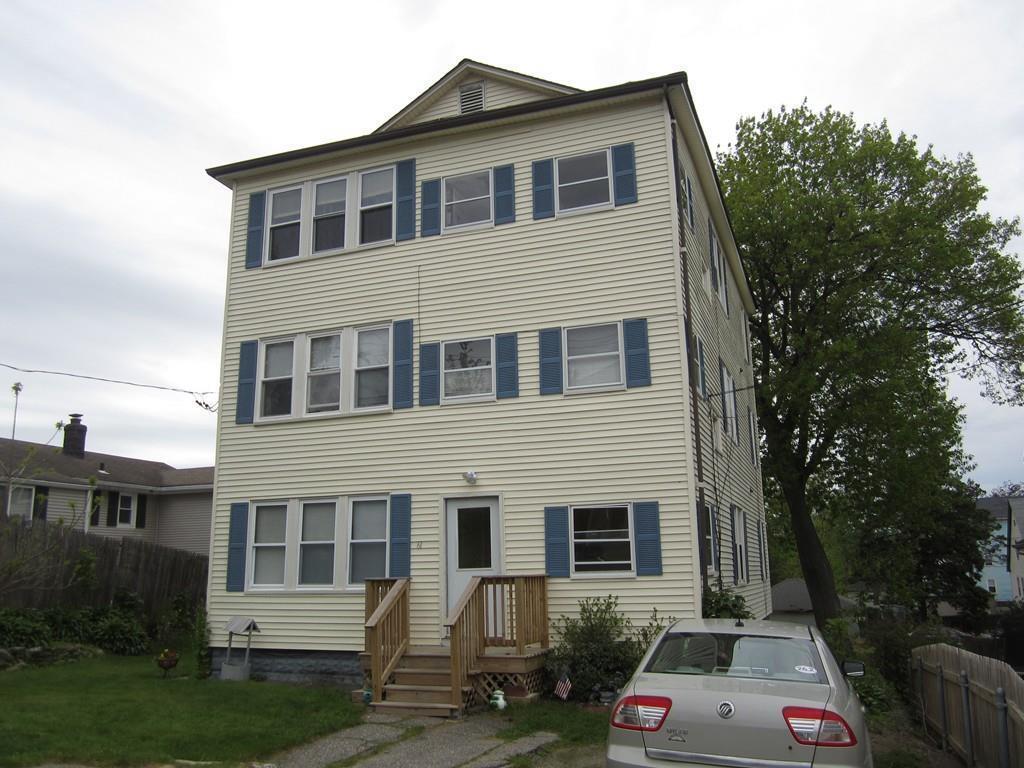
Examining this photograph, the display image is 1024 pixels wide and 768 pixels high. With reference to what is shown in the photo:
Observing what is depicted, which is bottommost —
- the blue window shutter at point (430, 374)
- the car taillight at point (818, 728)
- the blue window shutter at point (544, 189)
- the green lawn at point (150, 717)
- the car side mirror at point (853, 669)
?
the green lawn at point (150, 717)

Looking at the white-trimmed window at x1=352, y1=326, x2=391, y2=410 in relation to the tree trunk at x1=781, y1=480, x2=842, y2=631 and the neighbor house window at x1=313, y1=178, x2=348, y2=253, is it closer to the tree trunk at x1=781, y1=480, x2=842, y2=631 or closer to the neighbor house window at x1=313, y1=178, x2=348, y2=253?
the neighbor house window at x1=313, y1=178, x2=348, y2=253

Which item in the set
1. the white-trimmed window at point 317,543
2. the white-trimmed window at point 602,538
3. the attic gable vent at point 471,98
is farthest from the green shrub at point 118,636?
the attic gable vent at point 471,98

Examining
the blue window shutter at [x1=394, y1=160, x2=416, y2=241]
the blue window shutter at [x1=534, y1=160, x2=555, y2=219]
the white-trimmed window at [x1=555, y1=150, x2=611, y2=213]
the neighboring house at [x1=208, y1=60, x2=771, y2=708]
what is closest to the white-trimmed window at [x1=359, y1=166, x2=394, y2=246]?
the neighboring house at [x1=208, y1=60, x2=771, y2=708]

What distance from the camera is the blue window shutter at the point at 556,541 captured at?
1300cm

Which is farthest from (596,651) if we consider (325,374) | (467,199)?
(467,199)

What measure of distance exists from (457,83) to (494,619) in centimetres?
1024

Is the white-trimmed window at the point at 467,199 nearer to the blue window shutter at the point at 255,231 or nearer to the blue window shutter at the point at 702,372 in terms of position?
the blue window shutter at the point at 255,231

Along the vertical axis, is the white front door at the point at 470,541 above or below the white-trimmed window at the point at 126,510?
Answer: below

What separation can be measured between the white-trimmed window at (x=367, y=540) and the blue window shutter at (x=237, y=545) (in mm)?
2101

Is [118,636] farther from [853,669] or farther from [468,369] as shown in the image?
[853,669]

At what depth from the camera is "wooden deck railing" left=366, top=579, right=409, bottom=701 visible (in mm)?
11750

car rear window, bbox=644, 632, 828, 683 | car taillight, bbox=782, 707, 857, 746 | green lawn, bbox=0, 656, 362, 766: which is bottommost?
green lawn, bbox=0, 656, 362, 766

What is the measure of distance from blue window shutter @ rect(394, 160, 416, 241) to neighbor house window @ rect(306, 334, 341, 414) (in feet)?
7.25

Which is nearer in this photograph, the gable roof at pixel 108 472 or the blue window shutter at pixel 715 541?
the blue window shutter at pixel 715 541
